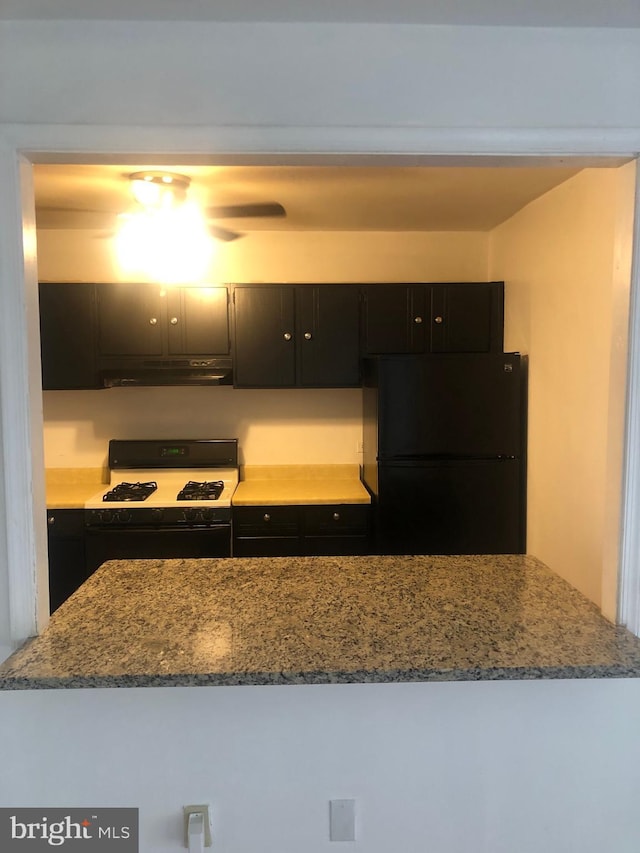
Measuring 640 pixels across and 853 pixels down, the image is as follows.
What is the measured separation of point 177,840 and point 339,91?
200 centimetres

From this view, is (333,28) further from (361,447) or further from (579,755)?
(361,447)

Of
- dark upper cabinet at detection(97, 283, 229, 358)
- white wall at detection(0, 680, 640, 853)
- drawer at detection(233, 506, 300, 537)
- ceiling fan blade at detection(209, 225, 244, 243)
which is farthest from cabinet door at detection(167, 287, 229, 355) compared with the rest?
white wall at detection(0, 680, 640, 853)

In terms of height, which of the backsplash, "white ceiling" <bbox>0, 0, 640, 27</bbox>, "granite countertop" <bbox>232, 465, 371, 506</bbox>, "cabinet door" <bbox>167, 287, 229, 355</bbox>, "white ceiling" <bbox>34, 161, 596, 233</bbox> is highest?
"white ceiling" <bbox>0, 0, 640, 27</bbox>

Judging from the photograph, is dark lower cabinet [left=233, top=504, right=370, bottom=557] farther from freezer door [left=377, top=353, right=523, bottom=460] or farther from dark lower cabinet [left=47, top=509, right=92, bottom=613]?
dark lower cabinet [left=47, top=509, right=92, bottom=613]

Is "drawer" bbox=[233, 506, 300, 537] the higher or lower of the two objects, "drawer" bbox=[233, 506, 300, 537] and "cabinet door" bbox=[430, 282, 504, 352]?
the lower

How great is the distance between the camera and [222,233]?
10.7 feet

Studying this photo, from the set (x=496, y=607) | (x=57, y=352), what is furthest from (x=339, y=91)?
(x=57, y=352)

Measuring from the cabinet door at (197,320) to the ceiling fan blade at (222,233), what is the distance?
0.99 feet

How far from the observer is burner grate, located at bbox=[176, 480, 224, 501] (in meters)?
3.14

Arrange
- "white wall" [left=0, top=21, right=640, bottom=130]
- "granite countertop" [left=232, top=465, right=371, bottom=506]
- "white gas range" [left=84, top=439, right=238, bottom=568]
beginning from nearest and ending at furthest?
"white wall" [left=0, top=21, right=640, bottom=130]
"white gas range" [left=84, top=439, right=238, bottom=568]
"granite countertop" [left=232, top=465, right=371, bottom=506]

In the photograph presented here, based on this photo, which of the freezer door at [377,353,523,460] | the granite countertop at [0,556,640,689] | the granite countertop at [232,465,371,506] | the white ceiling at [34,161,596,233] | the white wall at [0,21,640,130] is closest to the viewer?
the granite countertop at [0,556,640,689]

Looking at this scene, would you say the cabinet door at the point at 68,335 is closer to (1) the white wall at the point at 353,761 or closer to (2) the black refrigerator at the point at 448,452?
(2) the black refrigerator at the point at 448,452

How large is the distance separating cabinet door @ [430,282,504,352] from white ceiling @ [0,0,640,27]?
1.87m

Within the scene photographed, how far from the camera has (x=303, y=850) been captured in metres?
1.55
